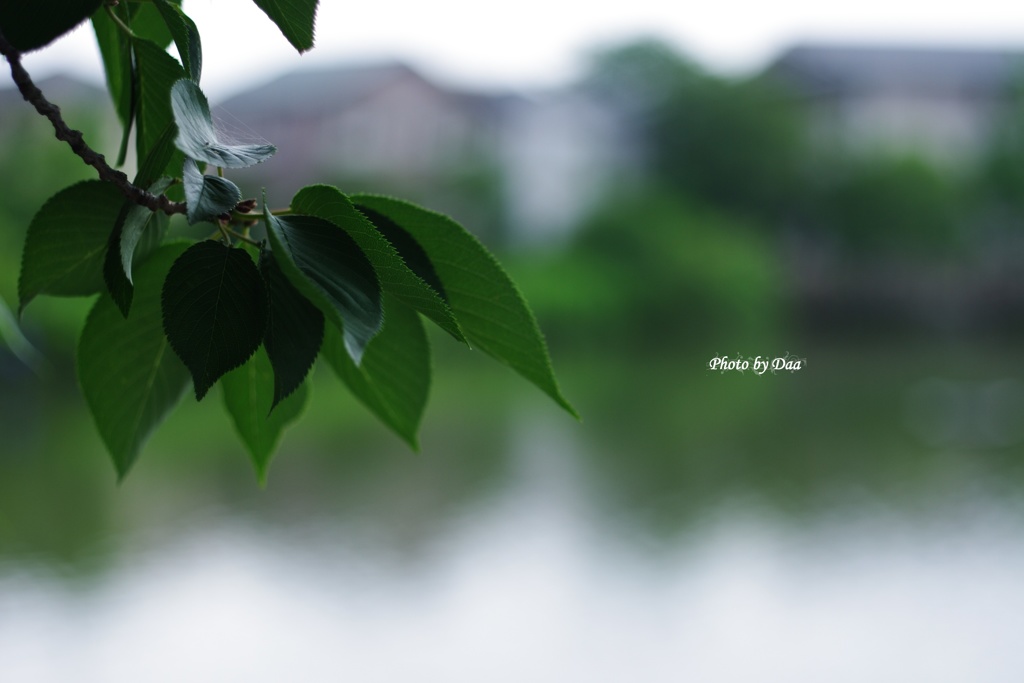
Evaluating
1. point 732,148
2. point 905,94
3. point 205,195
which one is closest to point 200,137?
point 205,195

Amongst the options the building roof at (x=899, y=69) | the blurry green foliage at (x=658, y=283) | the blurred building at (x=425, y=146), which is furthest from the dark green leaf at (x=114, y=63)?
the building roof at (x=899, y=69)

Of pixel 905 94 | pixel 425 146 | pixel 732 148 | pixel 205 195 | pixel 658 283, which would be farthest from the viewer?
pixel 905 94

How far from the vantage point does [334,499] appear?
3.61 meters

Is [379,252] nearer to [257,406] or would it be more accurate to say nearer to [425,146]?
[257,406]

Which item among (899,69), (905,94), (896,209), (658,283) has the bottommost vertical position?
(658,283)

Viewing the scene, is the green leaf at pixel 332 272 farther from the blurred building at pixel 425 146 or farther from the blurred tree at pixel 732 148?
the blurred tree at pixel 732 148

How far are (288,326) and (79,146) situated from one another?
0.03 m

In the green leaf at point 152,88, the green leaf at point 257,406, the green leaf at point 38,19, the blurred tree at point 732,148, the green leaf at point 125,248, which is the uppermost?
the blurred tree at point 732,148

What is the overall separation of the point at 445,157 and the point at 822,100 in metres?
3.25

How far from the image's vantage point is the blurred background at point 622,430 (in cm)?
261

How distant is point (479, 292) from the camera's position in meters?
0.13

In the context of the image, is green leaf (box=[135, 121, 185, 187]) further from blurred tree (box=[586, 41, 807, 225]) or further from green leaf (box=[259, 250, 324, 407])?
blurred tree (box=[586, 41, 807, 225])

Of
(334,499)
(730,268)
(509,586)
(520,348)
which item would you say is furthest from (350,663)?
(730,268)

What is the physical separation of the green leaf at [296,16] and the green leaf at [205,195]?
0.08 feet
